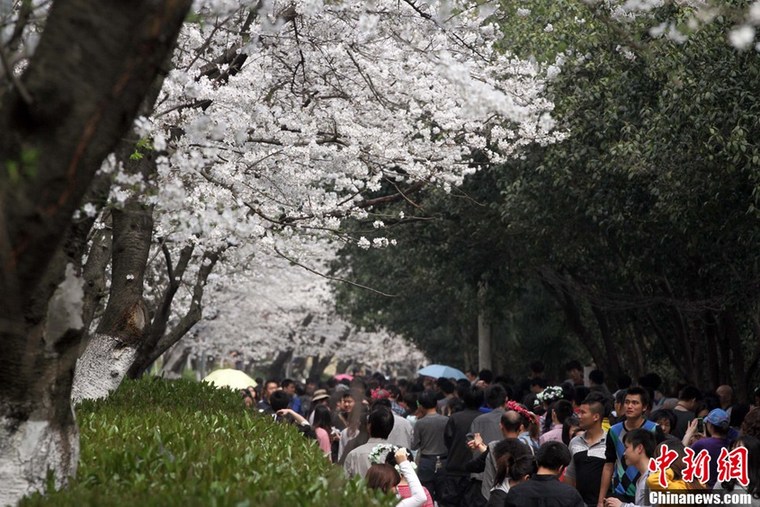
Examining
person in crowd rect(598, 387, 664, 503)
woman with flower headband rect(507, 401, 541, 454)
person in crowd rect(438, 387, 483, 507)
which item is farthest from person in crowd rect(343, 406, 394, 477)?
person in crowd rect(438, 387, 483, 507)

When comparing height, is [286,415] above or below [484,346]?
below

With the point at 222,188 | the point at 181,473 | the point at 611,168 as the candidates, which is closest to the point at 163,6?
the point at 181,473

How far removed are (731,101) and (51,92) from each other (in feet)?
31.8

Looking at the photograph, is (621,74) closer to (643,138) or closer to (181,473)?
(643,138)

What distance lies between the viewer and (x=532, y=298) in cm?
2953

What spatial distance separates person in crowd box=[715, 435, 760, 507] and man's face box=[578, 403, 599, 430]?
1653mm

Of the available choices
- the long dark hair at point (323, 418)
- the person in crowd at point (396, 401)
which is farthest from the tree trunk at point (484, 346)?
the long dark hair at point (323, 418)

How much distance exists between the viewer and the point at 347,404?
13398 mm

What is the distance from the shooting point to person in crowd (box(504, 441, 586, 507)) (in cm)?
766

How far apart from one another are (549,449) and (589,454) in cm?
173

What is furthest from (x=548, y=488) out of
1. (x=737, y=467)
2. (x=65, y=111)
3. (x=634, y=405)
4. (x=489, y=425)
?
(x=65, y=111)

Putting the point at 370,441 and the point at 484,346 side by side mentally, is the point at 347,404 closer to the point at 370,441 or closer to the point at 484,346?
the point at 370,441

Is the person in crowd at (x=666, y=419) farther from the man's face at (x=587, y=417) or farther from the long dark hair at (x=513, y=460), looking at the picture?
the long dark hair at (x=513, y=460)

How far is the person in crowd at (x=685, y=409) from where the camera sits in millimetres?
11742
